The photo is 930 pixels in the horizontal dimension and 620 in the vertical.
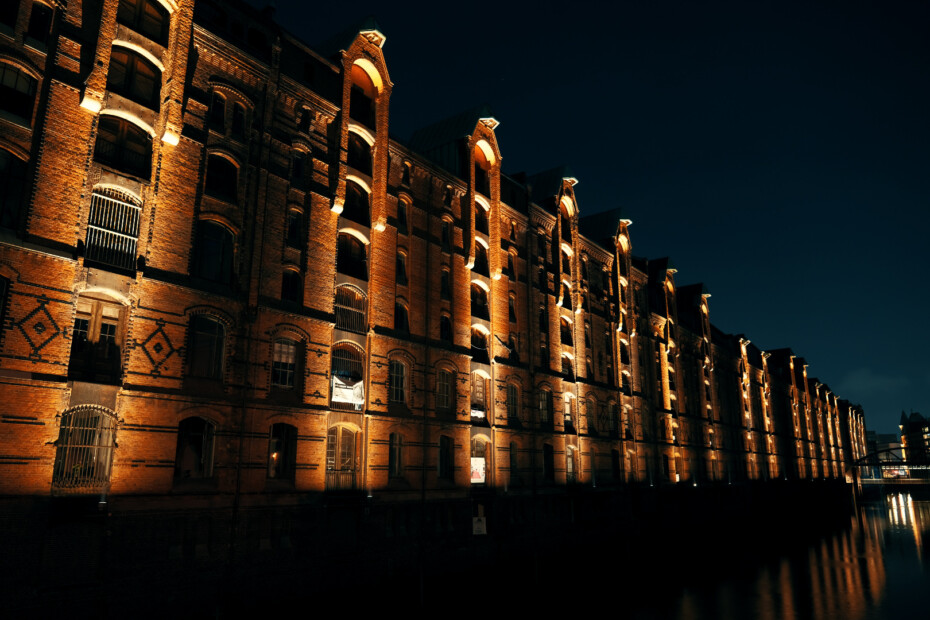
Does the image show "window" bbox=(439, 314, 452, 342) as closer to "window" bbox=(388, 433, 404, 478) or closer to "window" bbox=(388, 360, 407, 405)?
"window" bbox=(388, 360, 407, 405)

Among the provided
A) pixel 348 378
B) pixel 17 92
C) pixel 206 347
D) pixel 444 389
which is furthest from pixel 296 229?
pixel 444 389

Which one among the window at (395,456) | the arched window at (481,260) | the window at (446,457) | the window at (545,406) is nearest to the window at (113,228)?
the window at (395,456)

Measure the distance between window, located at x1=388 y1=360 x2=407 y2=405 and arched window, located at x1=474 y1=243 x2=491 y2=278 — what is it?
9248 millimetres

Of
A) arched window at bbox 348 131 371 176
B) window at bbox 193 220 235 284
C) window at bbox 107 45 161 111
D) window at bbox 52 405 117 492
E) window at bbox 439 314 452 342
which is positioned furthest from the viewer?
window at bbox 439 314 452 342

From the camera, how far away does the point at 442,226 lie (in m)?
34.0

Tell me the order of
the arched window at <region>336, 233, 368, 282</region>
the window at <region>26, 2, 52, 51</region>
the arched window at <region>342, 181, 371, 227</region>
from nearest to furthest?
the window at <region>26, 2, 52, 51</region> → the arched window at <region>336, 233, 368, 282</region> → the arched window at <region>342, 181, 371, 227</region>

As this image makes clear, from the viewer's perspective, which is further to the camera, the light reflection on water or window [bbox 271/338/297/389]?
the light reflection on water

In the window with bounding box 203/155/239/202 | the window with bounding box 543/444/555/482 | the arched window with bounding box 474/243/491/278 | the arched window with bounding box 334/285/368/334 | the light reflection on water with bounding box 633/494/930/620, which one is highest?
the arched window with bounding box 474/243/491/278

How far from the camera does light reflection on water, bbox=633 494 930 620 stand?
25.8 m

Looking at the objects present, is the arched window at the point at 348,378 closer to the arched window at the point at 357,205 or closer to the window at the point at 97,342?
the arched window at the point at 357,205

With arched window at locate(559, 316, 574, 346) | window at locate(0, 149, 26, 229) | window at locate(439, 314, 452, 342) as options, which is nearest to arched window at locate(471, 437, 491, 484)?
window at locate(439, 314, 452, 342)

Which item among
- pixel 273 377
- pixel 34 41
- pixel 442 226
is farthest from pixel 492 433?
pixel 34 41

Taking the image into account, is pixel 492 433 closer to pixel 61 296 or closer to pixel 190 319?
pixel 190 319

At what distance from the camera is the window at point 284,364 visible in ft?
77.3
